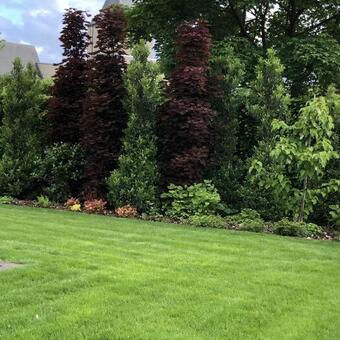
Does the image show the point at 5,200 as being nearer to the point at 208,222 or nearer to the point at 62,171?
the point at 62,171

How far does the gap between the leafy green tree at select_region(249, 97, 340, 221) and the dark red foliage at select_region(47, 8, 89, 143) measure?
4.72 metres

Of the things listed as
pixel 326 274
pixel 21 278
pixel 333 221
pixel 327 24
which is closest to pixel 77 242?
pixel 21 278

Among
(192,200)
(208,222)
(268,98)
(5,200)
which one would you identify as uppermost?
(268,98)

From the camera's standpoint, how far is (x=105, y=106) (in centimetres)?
1173

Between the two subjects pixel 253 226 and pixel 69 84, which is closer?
pixel 253 226

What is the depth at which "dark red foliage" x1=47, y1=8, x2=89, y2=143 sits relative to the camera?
12828mm

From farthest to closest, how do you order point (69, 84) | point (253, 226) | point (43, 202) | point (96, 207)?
1. point (69, 84)
2. point (43, 202)
3. point (96, 207)
4. point (253, 226)

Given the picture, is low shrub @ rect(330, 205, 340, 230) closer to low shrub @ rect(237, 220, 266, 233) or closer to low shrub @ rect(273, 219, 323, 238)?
low shrub @ rect(273, 219, 323, 238)

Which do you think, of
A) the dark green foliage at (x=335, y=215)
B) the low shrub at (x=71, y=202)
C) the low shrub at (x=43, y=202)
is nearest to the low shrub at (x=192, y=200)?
the low shrub at (x=71, y=202)

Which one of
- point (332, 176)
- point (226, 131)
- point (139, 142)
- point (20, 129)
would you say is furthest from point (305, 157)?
point (20, 129)

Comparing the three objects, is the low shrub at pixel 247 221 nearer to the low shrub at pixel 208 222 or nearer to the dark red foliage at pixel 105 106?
the low shrub at pixel 208 222

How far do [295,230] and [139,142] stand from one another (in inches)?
140

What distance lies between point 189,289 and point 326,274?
6.10 feet

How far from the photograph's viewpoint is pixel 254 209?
1103 centimetres
